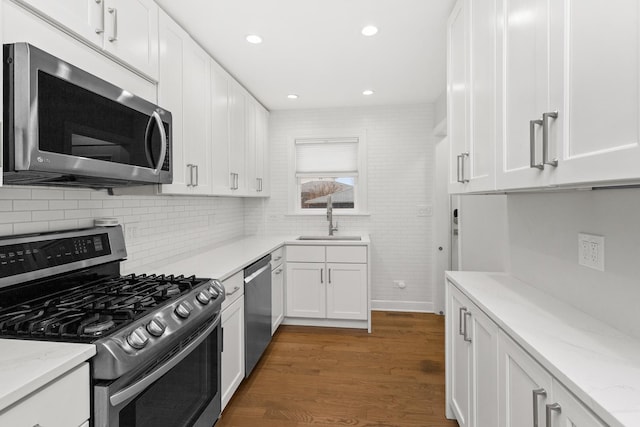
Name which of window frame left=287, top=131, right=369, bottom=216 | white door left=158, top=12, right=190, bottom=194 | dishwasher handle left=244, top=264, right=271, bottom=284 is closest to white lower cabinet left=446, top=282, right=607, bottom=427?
dishwasher handle left=244, top=264, right=271, bottom=284

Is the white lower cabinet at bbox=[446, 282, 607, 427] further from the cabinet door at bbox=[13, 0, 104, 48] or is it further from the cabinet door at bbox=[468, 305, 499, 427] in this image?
the cabinet door at bbox=[13, 0, 104, 48]

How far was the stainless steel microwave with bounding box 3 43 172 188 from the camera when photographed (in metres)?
1.04

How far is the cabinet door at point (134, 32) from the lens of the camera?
1.55 meters

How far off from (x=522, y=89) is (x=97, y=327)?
1657 millimetres

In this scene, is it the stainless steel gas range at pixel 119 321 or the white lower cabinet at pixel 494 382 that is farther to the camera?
the stainless steel gas range at pixel 119 321

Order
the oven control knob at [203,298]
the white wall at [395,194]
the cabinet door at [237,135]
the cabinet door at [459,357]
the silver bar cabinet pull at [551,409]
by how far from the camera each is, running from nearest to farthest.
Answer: the silver bar cabinet pull at [551,409], the oven control knob at [203,298], the cabinet door at [459,357], the cabinet door at [237,135], the white wall at [395,194]

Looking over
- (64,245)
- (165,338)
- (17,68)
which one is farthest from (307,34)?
(165,338)

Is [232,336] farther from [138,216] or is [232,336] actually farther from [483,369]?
[483,369]

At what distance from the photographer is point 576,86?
3.05ft

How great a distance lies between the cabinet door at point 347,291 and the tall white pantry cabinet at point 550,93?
1.94m

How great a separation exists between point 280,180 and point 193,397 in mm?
3050

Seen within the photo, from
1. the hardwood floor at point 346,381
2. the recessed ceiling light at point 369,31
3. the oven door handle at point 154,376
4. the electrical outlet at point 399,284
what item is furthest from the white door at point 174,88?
the electrical outlet at point 399,284

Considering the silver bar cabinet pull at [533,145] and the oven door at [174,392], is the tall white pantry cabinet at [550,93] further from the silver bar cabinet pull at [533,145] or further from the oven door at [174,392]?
the oven door at [174,392]

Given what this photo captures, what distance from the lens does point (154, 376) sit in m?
1.25
